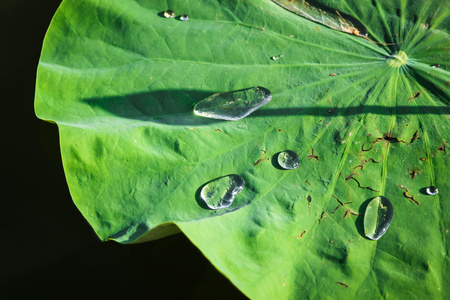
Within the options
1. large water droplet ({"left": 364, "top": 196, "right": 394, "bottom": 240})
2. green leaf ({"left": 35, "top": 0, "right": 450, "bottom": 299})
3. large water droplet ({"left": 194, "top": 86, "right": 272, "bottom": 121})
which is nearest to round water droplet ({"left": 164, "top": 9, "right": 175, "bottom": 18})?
green leaf ({"left": 35, "top": 0, "right": 450, "bottom": 299})

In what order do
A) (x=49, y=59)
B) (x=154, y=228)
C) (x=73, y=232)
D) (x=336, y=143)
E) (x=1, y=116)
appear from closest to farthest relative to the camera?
1. (x=154, y=228)
2. (x=336, y=143)
3. (x=49, y=59)
4. (x=73, y=232)
5. (x=1, y=116)

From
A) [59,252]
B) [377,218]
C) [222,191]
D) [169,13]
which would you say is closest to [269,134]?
[222,191]

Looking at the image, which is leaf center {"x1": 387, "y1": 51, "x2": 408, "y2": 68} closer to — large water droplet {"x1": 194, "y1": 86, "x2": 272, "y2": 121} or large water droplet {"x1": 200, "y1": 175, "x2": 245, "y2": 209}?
large water droplet {"x1": 194, "y1": 86, "x2": 272, "y2": 121}

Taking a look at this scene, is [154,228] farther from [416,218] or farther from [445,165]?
[445,165]

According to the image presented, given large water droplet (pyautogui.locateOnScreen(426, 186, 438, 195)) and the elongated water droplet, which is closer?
large water droplet (pyautogui.locateOnScreen(426, 186, 438, 195))

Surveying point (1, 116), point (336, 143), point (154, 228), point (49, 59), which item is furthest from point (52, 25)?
point (336, 143)

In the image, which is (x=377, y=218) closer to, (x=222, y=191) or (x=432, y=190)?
(x=432, y=190)
